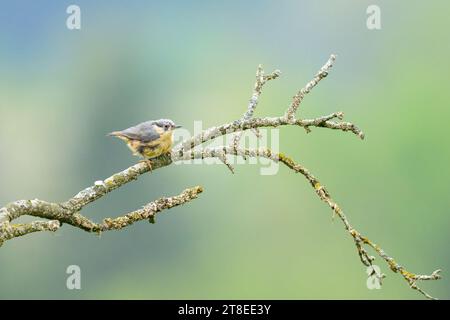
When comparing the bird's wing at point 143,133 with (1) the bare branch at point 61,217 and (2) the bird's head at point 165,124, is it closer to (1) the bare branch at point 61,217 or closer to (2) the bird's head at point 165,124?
(2) the bird's head at point 165,124

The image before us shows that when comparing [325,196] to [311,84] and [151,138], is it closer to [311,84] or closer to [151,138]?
[311,84]

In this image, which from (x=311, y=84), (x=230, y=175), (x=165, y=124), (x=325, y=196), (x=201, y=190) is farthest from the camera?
(x=230, y=175)

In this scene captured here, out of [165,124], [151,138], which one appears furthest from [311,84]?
[165,124]

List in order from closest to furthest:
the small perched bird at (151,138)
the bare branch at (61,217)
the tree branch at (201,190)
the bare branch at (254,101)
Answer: the bare branch at (61,217) < the tree branch at (201,190) < the bare branch at (254,101) < the small perched bird at (151,138)

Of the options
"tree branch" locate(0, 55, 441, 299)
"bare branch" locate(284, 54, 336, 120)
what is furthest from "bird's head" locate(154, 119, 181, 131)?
"bare branch" locate(284, 54, 336, 120)

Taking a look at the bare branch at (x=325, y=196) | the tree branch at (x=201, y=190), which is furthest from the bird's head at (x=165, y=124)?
the bare branch at (x=325, y=196)

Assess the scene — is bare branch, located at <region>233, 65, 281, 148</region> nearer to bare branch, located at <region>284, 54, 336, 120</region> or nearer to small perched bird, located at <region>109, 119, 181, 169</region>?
bare branch, located at <region>284, 54, 336, 120</region>
